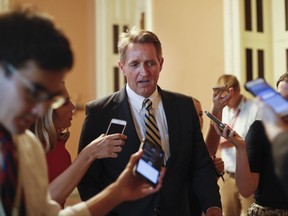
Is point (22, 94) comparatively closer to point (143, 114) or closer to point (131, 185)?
point (131, 185)

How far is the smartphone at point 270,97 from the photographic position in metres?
1.15

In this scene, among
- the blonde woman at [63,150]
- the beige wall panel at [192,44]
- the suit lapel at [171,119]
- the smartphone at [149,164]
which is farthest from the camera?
the beige wall panel at [192,44]

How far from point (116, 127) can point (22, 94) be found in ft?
2.98

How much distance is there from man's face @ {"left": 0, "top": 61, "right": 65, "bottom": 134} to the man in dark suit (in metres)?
0.88

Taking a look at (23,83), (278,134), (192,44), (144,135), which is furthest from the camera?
(192,44)

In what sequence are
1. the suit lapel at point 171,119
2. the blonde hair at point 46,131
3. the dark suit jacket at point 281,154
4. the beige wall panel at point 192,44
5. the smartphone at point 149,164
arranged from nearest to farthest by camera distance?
the dark suit jacket at point 281,154
the smartphone at point 149,164
the blonde hair at point 46,131
the suit lapel at point 171,119
the beige wall panel at point 192,44

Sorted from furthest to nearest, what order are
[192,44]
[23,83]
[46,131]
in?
[192,44]
[46,131]
[23,83]

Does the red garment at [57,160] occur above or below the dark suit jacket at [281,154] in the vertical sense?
below

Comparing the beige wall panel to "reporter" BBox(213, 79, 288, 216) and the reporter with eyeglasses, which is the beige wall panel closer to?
"reporter" BBox(213, 79, 288, 216)

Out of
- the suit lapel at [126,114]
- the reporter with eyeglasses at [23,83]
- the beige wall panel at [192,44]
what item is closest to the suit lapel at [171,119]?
the suit lapel at [126,114]

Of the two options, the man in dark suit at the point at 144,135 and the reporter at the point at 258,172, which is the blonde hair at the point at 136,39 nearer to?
the man in dark suit at the point at 144,135

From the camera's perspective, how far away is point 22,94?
1.02 m

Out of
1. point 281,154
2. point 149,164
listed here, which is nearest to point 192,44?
point 149,164

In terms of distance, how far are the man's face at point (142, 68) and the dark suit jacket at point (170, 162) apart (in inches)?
2.7
